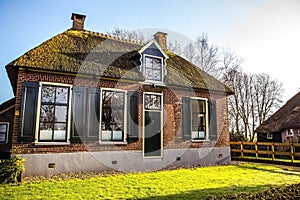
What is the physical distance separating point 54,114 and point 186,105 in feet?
21.2

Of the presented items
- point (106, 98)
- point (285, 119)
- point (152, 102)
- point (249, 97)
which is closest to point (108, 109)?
point (106, 98)

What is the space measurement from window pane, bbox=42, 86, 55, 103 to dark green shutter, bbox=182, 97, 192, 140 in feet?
20.8

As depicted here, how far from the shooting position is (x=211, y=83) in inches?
531

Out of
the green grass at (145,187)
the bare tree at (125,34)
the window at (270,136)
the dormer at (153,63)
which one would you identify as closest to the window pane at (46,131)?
the green grass at (145,187)

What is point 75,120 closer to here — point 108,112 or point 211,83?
point 108,112

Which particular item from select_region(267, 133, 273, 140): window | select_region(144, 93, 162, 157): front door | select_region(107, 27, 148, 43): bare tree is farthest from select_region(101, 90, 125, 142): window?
select_region(267, 133, 273, 140): window

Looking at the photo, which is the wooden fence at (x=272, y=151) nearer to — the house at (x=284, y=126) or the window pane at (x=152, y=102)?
the house at (x=284, y=126)

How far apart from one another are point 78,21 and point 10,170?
8648mm

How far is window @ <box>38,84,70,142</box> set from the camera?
28.7 feet

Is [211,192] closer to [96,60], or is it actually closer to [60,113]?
[60,113]

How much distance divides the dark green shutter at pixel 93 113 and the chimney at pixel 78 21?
4966mm

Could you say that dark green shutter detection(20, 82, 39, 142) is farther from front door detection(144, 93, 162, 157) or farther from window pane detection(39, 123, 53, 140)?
front door detection(144, 93, 162, 157)

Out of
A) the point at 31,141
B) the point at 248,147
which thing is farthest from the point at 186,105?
the point at 248,147

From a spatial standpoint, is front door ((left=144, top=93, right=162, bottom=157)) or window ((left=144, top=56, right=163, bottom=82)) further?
window ((left=144, top=56, right=163, bottom=82))
